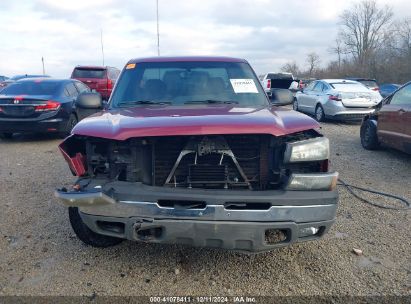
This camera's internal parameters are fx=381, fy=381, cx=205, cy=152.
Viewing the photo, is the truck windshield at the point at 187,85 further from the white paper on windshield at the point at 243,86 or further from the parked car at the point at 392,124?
the parked car at the point at 392,124

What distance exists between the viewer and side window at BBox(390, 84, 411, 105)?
279 inches

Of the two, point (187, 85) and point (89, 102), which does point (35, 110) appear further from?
point (187, 85)

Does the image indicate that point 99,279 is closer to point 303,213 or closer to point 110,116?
point 110,116

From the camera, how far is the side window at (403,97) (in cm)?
709

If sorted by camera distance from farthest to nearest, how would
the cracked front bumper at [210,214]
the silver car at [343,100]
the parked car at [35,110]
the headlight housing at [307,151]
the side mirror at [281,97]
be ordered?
the silver car at [343,100]
the parked car at [35,110]
the side mirror at [281,97]
the headlight housing at [307,151]
the cracked front bumper at [210,214]

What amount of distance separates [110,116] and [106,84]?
12.8 m

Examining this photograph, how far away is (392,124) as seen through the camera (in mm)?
7168

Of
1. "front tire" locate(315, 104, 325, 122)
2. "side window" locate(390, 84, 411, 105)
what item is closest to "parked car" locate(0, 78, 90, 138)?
"side window" locate(390, 84, 411, 105)

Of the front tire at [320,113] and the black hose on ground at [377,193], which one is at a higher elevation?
the front tire at [320,113]

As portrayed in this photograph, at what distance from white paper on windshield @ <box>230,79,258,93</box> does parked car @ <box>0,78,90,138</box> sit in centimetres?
599

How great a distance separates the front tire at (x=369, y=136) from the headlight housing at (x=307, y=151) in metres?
5.81

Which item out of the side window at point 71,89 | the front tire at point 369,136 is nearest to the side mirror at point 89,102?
the side window at point 71,89

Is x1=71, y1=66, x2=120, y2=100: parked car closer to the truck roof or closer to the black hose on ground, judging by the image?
the truck roof

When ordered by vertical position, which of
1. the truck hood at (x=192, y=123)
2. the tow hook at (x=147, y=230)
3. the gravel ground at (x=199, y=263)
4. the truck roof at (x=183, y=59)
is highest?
the truck roof at (x=183, y=59)
